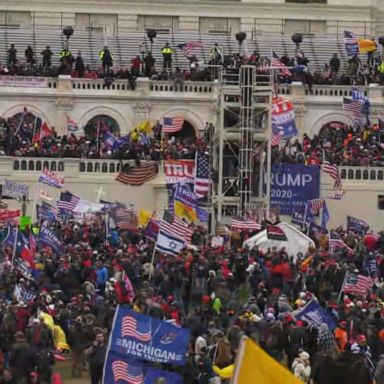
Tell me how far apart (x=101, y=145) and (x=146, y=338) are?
35.6 meters

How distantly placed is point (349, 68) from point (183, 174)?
14.5 m

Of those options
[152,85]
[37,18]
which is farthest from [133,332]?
[37,18]

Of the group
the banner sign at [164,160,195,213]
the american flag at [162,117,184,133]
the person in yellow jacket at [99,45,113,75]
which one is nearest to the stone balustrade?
the banner sign at [164,160,195,213]

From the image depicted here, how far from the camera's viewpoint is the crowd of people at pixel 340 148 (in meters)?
51.8

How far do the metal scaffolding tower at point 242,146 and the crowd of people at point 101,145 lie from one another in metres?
2.20

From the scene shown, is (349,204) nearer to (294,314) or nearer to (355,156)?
(355,156)

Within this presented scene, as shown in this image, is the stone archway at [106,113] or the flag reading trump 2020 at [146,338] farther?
the stone archway at [106,113]

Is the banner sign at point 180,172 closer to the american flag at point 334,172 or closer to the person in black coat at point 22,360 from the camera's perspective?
the american flag at point 334,172

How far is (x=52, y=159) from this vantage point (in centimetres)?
5312

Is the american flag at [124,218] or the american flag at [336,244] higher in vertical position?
the american flag at [336,244]

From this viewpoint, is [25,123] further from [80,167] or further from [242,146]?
[242,146]

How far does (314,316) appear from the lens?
26.0 m

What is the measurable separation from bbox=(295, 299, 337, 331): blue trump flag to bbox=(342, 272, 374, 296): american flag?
4.42 metres

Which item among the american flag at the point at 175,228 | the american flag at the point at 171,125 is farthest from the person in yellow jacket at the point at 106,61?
the american flag at the point at 175,228
